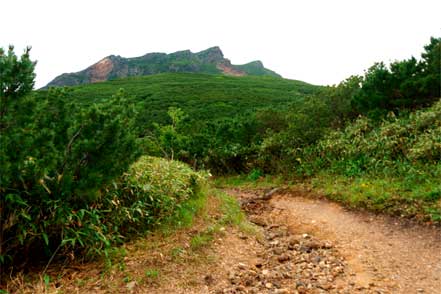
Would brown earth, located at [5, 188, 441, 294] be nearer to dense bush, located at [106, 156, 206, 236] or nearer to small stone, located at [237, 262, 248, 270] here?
small stone, located at [237, 262, 248, 270]

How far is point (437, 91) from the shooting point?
13.7 meters

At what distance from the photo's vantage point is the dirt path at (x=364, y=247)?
432cm

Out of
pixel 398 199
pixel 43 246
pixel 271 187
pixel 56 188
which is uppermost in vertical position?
pixel 56 188

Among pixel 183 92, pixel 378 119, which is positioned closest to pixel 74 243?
pixel 378 119

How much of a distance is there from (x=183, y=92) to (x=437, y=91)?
42.9 meters

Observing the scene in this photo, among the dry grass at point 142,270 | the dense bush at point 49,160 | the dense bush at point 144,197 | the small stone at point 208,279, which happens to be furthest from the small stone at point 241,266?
the dense bush at point 49,160

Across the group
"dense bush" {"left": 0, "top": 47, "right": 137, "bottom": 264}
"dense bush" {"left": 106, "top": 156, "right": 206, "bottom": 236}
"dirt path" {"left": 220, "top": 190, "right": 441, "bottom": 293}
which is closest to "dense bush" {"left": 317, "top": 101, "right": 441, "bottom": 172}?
"dirt path" {"left": 220, "top": 190, "right": 441, "bottom": 293}

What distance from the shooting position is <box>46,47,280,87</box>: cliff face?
420 feet

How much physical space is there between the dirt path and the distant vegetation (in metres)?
0.63

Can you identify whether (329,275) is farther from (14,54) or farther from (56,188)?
(14,54)

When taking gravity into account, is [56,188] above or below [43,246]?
above

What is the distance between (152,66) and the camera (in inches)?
5123

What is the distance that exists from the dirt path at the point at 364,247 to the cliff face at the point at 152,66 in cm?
11977

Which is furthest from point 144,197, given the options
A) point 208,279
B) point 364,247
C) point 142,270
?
point 364,247
